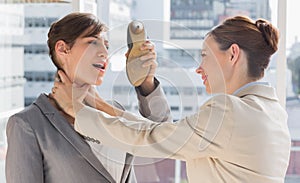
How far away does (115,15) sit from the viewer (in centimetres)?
255

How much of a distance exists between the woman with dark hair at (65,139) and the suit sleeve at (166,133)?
0.40 feet

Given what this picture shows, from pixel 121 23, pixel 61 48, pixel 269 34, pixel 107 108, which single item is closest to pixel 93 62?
pixel 107 108

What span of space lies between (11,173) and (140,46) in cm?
54

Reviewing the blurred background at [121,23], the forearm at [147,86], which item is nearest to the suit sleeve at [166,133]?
the forearm at [147,86]

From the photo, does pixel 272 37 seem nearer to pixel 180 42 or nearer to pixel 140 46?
pixel 180 42

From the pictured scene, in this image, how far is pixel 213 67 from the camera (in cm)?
135

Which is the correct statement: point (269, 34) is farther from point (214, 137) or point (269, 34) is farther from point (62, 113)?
point (62, 113)

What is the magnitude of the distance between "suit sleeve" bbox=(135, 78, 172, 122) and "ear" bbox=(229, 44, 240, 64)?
21 cm

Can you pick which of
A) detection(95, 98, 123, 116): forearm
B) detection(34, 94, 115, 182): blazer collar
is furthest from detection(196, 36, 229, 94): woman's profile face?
detection(34, 94, 115, 182): blazer collar

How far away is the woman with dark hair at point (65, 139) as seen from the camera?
1413mm

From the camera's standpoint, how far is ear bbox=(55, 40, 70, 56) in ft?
4.95

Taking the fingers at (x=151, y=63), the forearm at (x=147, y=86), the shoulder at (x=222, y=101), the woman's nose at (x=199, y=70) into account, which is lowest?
the shoulder at (x=222, y=101)

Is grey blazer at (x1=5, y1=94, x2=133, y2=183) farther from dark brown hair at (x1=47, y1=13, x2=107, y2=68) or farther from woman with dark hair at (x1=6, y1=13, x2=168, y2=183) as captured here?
dark brown hair at (x1=47, y1=13, x2=107, y2=68)

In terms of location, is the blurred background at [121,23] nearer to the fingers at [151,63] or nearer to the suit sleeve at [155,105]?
the suit sleeve at [155,105]
